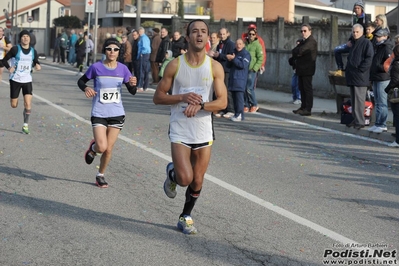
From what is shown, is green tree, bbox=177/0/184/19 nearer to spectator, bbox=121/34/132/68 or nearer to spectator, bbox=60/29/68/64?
spectator, bbox=60/29/68/64

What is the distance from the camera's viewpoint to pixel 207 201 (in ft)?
30.9

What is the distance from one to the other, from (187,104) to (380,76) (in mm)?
8449

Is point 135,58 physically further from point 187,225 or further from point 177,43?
point 187,225

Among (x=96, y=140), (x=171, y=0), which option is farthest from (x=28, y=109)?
(x=171, y=0)

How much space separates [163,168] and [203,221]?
10.8 feet

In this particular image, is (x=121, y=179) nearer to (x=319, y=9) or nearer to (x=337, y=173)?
(x=337, y=173)

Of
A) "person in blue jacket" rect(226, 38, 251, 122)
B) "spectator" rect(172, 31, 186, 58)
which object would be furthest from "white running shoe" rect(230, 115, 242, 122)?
"spectator" rect(172, 31, 186, 58)

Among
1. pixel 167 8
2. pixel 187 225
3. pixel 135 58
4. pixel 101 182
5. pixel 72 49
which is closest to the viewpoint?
pixel 187 225

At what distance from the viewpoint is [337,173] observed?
11633 mm

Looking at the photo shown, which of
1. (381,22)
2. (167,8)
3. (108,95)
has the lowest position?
(108,95)

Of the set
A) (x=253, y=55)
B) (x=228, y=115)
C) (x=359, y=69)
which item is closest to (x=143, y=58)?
(x=253, y=55)

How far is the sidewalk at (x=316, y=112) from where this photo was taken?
1622 cm

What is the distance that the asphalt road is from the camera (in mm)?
7263

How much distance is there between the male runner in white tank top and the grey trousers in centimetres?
880
